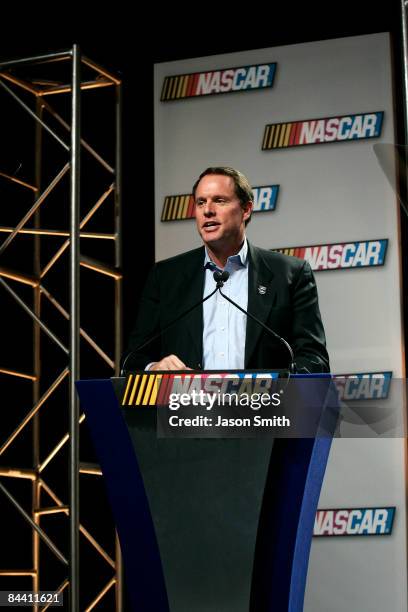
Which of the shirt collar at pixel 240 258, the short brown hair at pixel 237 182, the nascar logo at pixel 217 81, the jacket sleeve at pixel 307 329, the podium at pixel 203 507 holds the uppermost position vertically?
the nascar logo at pixel 217 81

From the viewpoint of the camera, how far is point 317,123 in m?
3.94

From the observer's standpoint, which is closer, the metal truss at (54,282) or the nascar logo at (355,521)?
the nascar logo at (355,521)

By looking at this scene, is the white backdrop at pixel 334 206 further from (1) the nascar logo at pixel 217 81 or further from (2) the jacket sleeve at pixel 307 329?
(2) the jacket sleeve at pixel 307 329

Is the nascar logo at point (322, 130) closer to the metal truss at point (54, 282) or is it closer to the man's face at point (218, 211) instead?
the metal truss at point (54, 282)

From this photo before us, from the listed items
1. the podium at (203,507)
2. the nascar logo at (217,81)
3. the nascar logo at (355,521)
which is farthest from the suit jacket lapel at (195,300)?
the nascar logo at (217,81)

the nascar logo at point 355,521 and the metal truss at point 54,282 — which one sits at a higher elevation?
the metal truss at point 54,282

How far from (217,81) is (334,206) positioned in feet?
2.82

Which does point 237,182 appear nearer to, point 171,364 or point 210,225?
point 210,225

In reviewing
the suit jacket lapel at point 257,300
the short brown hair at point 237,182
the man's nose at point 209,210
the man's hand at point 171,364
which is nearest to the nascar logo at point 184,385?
the man's hand at point 171,364

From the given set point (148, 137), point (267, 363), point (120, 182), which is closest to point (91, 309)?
point (120, 182)

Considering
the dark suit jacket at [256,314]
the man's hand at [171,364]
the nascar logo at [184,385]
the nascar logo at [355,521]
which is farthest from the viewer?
the nascar logo at [355,521]

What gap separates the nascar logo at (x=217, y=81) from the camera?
4.06 meters

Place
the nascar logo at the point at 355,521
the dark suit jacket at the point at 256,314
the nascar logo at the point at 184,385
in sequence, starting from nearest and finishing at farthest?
the nascar logo at the point at 184,385, the dark suit jacket at the point at 256,314, the nascar logo at the point at 355,521

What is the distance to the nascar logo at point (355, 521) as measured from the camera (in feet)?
11.8
